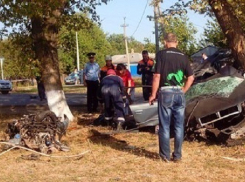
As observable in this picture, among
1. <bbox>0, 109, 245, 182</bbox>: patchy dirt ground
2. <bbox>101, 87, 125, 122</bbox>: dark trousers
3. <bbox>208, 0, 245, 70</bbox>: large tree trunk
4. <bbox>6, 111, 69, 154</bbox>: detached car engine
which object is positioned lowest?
<bbox>0, 109, 245, 182</bbox>: patchy dirt ground

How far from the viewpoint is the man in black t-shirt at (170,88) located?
6793 millimetres

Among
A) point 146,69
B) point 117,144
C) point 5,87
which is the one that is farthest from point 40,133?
point 5,87

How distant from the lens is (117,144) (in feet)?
28.0

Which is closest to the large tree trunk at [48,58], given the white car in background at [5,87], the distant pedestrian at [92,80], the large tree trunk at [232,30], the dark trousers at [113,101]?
the dark trousers at [113,101]

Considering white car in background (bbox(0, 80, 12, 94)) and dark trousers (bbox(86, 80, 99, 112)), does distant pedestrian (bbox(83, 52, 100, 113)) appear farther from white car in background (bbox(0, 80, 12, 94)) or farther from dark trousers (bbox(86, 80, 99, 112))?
white car in background (bbox(0, 80, 12, 94))

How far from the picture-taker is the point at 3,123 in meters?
12.1

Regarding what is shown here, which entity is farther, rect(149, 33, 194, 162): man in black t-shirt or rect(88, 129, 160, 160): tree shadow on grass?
rect(88, 129, 160, 160): tree shadow on grass

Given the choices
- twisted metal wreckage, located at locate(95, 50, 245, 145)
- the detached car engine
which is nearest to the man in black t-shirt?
twisted metal wreckage, located at locate(95, 50, 245, 145)

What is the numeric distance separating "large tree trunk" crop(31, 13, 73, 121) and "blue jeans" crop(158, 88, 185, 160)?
15.0ft

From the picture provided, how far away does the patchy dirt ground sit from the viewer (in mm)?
6148

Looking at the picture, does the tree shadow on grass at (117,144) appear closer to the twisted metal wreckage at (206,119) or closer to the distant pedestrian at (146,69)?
the twisted metal wreckage at (206,119)

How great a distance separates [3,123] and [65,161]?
525cm

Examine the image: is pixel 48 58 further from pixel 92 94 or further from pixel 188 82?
pixel 188 82

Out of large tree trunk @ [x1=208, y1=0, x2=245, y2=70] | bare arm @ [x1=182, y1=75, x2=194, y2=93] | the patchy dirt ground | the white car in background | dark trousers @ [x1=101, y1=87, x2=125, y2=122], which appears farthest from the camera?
the white car in background
